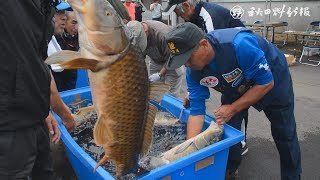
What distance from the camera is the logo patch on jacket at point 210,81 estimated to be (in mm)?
2781

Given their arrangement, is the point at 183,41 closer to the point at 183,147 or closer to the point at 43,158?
the point at 183,147

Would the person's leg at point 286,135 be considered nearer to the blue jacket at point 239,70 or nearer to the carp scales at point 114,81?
the blue jacket at point 239,70

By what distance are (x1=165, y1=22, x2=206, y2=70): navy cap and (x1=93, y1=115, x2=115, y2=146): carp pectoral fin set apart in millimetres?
888

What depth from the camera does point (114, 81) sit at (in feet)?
5.20

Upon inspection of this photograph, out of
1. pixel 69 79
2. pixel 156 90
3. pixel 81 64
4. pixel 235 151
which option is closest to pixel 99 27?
pixel 81 64

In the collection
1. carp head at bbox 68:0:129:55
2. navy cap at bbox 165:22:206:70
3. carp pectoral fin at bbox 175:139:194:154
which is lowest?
carp pectoral fin at bbox 175:139:194:154

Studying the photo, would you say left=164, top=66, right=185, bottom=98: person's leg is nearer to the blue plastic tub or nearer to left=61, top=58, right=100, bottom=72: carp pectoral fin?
the blue plastic tub

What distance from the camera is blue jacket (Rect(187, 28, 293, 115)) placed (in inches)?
99.7

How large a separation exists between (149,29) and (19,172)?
2.51m

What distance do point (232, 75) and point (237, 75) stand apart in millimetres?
40

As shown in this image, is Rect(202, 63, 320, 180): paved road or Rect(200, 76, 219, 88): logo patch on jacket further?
Rect(202, 63, 320, 180): paved road

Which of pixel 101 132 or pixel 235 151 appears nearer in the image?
pixel 101 132

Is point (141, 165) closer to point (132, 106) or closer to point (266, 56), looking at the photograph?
point (132, 106)

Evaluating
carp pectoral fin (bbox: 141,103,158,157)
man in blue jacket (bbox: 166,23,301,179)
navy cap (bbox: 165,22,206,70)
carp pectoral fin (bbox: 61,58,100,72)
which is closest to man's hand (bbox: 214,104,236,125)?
man in blue jacket (bbox: 166,23,301,179)
